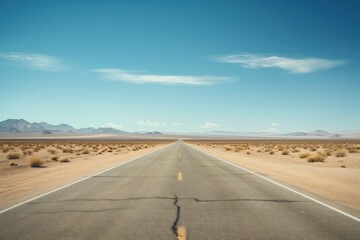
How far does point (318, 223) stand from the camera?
6.71 metres

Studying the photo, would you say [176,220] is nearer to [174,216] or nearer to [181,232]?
[174,216]

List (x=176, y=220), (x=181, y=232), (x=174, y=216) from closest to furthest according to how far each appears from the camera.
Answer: (x=181, y=232), (x=176, y=220), (x=174, y=216)

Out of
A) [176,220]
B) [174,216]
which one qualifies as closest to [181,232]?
[176,220]

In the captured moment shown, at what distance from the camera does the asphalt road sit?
19.5 feet

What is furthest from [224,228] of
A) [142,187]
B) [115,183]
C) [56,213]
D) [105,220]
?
[115,183]

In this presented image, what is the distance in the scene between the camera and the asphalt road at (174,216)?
5.95 metres

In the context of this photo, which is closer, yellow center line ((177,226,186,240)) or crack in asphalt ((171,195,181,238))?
yellow center line ((177,226,186,240))

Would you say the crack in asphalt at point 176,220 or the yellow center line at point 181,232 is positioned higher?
the crack in asphalt at point 176,220

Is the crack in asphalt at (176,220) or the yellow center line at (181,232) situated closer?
the yellow center line at (181,232)

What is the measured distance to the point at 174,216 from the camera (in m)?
7.18

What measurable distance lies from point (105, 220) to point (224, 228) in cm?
236

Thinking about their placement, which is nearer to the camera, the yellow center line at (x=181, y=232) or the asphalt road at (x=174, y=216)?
the yellow center line at (x=181, y=232)

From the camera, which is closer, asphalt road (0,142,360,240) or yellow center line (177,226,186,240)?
yellow center line (177,226,186,240)

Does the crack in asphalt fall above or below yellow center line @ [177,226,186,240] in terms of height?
above
